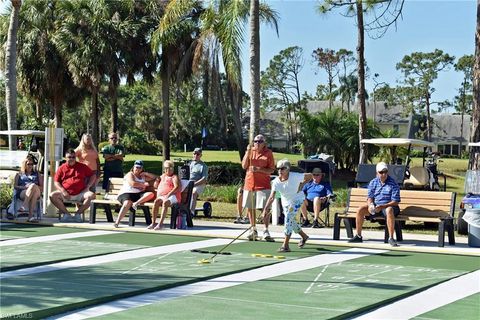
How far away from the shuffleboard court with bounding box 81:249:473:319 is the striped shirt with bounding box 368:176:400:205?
235 centimetres

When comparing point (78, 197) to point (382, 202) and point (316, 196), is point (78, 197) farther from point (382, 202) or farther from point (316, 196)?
point (382, 202)

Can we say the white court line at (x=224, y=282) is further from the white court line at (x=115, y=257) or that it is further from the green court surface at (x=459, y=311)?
the green court surface at (x=459, y=311)

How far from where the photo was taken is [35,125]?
4256cm

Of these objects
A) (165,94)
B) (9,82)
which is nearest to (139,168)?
(9,82)

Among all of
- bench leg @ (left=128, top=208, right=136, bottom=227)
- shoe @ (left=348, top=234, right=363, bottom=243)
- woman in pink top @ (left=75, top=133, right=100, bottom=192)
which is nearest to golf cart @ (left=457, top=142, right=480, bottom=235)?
shoe @ (left=348, top=234, right=363, bottom=243)

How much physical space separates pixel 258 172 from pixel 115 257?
11.6ft

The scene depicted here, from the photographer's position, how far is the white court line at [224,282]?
7941mm

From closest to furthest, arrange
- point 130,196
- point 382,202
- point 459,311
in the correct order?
point 459,311 → point 382,202 → point 130,196

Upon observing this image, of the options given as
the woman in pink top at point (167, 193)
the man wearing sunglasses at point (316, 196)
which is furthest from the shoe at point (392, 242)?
the woman in pink top at point (167, 193)

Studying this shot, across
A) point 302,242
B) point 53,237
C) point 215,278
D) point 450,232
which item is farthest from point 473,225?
point 53,237

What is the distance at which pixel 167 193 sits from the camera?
15.4 m

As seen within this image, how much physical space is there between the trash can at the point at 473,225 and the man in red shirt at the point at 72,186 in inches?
288

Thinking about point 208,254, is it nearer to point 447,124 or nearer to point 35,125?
point 35,125

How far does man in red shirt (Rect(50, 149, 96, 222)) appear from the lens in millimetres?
16438
